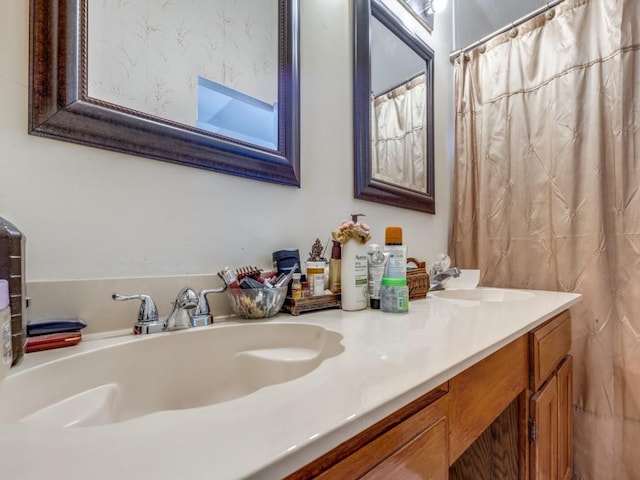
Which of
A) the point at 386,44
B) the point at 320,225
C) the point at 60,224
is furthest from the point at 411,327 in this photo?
the point at 386,44

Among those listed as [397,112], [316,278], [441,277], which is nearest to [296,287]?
[316,278]

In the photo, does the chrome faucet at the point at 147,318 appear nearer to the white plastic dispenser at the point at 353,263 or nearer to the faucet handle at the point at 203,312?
the faucet handle at the point at 203,312

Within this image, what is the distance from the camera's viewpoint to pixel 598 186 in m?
1.11

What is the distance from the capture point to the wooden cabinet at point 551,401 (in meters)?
0.72

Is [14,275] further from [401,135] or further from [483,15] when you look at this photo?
[483,15]

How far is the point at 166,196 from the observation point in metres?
0.67

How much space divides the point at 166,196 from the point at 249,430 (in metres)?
0.57

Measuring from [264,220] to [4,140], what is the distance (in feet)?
1.69

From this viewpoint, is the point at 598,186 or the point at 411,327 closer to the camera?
the point at 411,327

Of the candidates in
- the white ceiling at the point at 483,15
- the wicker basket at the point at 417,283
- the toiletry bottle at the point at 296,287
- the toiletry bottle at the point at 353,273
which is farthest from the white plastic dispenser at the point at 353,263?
the white ceiling at the point at 483,15

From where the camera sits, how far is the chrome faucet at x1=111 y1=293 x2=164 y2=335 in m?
0.57

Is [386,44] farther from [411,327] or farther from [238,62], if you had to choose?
[411,327]

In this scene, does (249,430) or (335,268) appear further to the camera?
(335,268)

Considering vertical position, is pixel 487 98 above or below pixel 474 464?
above
